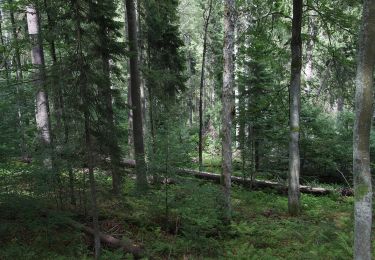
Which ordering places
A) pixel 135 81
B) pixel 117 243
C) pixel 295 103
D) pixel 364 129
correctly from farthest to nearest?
pixel 135 81
pixel 295 103
pixel 117 243
pixel 364 129

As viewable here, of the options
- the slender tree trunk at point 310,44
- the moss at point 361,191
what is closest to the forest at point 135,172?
the moss at point 361,191

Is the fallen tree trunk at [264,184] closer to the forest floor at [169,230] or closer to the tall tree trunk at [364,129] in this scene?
the forest floor at [169,230]

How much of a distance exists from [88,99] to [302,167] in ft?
43.3

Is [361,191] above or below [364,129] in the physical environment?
below

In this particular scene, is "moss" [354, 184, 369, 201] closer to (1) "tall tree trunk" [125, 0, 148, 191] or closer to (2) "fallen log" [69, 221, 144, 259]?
(2) "fallen log" [69, 221, 144, 259]

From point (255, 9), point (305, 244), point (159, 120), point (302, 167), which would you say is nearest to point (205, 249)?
point (305, 244)

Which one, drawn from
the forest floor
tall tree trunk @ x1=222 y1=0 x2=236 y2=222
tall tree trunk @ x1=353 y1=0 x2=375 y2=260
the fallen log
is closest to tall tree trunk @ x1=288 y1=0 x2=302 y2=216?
the forest floor

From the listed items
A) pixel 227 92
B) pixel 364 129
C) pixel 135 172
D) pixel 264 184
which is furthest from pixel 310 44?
pixel 364 129

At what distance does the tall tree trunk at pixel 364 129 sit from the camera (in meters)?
4.32

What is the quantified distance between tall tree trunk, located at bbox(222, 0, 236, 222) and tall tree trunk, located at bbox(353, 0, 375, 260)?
16.8 ft

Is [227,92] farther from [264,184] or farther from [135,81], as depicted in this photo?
[264,184]

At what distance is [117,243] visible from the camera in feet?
26.8

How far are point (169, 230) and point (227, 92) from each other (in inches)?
162

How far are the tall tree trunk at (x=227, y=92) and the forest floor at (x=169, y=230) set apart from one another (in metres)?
0.57
